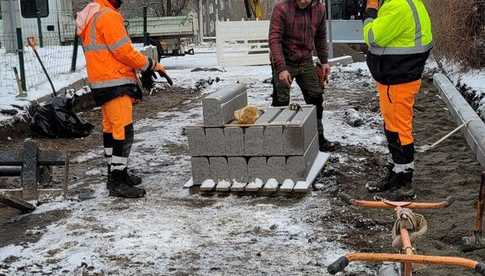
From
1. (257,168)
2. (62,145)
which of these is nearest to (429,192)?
(257,168)

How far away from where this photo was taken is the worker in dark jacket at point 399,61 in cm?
509

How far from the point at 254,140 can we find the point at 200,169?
2.05ft

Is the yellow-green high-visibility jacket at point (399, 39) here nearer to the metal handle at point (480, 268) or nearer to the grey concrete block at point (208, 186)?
the grey concrete block at point (208, 186)

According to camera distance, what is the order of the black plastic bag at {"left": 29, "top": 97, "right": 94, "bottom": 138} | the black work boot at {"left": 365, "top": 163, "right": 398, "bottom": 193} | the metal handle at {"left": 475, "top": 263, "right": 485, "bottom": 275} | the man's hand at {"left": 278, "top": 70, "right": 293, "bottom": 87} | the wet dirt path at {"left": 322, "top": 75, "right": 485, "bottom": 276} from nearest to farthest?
the metal handle at {"left": 475, "top": 263, "right": 485, "bottom": 275}, the wet dirt path at {"left": 322, "top": 75, "right": 485, "bottom": 276}, the black work boot at {"left": 365, "top": 163, "right": 398, "bottom": 193}, the man's hand at {"left": 278, "top": 70, "right": 293, "bottom": 87}, the black plastic bag at {"left": 29, "top": 97, "right": 94, "bottom": 138}

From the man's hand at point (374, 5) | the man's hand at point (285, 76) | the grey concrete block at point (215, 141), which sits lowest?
the grey concrete block at point (215, 141)

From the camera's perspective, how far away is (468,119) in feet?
24.0

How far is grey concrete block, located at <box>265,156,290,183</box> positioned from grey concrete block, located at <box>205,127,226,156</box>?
46 cm

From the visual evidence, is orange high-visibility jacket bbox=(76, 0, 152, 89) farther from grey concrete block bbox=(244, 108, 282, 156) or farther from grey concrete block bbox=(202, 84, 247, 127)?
grey concrete block bbox=(244, 108, 282, 156)

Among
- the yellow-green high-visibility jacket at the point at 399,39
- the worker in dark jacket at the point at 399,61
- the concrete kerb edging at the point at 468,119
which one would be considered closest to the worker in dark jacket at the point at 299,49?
the worker in dark jacket at the point at 399,61

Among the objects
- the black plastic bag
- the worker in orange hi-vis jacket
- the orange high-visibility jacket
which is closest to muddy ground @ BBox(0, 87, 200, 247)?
the black plastic bag

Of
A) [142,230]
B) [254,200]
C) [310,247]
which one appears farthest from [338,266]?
[254,200]

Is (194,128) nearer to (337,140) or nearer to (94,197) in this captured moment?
(94,197)

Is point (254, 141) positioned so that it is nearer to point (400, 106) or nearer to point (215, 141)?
point (215, 141)

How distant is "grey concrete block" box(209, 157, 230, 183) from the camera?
227 inches
